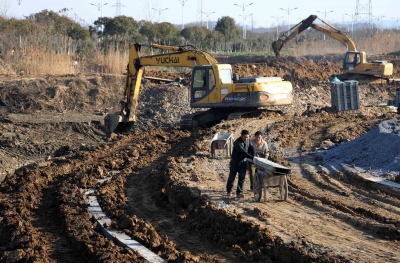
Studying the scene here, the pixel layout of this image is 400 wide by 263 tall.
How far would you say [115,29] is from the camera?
54.8 meters

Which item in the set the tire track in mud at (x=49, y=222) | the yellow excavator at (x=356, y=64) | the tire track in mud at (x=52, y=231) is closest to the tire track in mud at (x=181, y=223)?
the tire track in mud at (x=49, y=222)

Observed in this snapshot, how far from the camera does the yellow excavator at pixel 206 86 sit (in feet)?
72.6

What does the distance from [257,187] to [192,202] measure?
1.19 meters

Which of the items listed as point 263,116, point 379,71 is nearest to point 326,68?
point 379,71

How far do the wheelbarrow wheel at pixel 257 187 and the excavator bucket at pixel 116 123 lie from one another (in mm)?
11358

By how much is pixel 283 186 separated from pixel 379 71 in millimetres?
25505

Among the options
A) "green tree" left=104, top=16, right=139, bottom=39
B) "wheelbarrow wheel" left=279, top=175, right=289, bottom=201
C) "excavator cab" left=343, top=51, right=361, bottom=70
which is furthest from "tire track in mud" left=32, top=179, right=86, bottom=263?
"green tree" left=104, top=16, right=139, bottom=39

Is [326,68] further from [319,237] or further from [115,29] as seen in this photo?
[319,237]

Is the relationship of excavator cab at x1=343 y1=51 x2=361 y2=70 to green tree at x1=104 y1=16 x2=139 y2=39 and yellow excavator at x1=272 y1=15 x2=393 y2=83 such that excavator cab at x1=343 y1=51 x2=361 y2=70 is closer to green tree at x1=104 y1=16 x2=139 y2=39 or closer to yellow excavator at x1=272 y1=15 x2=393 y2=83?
yellow excavator at x1=272 y1=15 x2=393 y2=83

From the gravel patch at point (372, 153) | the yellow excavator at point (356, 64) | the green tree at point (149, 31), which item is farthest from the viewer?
the green tree at point (149, 31)

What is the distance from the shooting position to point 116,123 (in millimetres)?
22516

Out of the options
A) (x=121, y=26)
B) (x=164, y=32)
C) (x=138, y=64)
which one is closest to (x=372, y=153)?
(x=138, y=64)

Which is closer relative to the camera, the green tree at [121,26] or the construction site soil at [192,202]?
the construction site soil at [192,202]

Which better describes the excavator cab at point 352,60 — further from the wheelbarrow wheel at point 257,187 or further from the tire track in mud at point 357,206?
the wheelbarrow wheel at point 257,187
